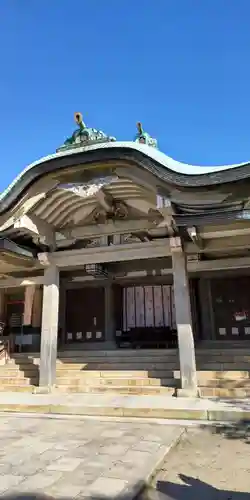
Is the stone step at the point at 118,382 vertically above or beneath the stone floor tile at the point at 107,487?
above

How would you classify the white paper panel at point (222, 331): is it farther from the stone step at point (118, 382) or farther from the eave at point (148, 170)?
the eave at point (148, 170)

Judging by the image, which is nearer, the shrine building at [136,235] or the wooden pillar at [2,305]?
the shrine building at [136,235]

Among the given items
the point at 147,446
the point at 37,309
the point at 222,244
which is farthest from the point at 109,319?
the point at 147,446

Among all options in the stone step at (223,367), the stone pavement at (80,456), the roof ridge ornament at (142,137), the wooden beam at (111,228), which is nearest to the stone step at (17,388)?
the stone pavement at (80,456)

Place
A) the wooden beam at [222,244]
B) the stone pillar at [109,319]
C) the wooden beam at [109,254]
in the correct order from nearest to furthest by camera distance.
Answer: the wooden beam at [222,244]
the wooden beam at [109,254]
the stone pillar at [109,319]

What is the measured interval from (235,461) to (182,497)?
121 centimetres

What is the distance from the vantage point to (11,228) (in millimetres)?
8445

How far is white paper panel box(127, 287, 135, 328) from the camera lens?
44.8 feet

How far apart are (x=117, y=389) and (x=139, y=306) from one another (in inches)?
211

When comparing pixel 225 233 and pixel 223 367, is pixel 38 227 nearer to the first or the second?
pixel 225 233

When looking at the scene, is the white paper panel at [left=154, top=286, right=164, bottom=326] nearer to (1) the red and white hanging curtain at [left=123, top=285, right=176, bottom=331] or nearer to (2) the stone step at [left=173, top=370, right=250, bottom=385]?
(1) the red and white hanging curtain at [left=123, top=285, right=176, bottom=331]

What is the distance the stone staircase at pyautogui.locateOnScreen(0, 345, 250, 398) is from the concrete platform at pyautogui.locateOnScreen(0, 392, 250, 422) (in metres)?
0.55

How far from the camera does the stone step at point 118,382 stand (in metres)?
8.40

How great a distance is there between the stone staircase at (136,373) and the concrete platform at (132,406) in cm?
55
